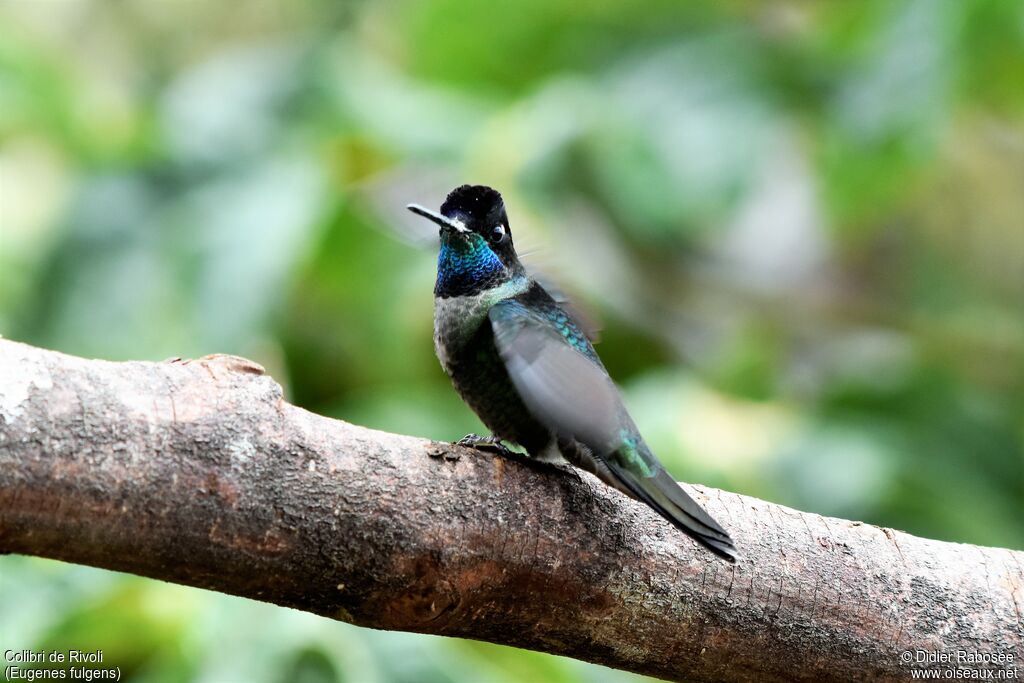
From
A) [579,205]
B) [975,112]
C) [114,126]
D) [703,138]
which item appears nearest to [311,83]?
[114,126]

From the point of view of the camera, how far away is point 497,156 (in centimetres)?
546

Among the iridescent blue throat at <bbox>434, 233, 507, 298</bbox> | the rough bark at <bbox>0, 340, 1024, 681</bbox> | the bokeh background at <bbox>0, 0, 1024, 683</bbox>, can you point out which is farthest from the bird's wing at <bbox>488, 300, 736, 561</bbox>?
the bokeh background at <bbox>0, 0, 1024, 683</bbox>

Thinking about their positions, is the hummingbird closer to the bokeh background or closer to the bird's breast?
the bird's breast

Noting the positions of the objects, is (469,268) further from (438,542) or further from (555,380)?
(438,542)

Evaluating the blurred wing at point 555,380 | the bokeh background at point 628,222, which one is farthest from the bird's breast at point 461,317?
the bokeh background at point 628,222

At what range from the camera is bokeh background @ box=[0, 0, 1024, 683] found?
16.2 feet

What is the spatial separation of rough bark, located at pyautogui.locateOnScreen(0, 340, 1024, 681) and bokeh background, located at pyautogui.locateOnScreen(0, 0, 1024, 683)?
1614 millimetres

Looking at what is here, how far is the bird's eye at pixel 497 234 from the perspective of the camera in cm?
282

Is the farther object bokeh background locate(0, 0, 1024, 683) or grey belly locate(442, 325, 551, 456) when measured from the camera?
bokeh background locate(0, 0, 1024, 683)

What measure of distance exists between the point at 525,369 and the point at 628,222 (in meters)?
3.69

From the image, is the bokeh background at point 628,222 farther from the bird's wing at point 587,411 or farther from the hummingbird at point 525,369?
the bird's wing at point 587,411

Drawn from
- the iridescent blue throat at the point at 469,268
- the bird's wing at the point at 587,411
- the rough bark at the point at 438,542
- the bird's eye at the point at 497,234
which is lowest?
the rough bark at the point at 438,542

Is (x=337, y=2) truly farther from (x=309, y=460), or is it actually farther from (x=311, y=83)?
(x=309, y=460)

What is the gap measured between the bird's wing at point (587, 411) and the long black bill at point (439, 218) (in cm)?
27
